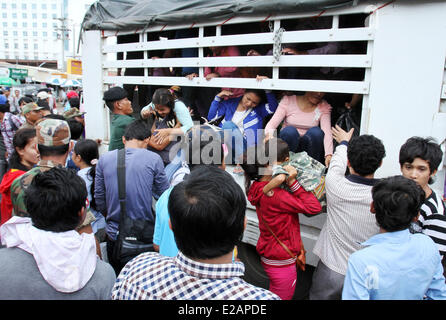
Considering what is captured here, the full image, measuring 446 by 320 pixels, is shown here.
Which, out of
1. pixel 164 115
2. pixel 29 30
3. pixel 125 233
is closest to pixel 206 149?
pixel 125 233

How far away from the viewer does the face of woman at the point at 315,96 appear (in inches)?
122

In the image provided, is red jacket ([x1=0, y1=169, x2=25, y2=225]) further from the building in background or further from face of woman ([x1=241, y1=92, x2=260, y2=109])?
the building in background

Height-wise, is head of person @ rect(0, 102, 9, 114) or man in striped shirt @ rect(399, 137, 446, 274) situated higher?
head of person @ rect(0, 102, 9, 114)

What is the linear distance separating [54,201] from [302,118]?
93.7 inches

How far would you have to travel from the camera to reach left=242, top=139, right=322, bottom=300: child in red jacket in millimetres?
2193

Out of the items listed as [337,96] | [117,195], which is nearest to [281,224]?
[117,195]

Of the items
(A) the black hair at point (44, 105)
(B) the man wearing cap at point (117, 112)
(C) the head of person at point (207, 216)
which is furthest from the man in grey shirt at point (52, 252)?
(A) the black hair at point (44, 105)

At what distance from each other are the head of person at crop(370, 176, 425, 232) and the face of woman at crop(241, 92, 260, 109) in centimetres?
215

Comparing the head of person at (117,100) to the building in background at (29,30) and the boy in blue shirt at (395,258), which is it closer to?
the boy in blue shirt at (395,258)

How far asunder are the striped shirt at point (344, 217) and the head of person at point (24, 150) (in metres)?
2.32

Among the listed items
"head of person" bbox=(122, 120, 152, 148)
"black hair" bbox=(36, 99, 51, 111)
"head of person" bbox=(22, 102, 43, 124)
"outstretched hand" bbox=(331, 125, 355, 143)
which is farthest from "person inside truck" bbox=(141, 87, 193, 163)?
"black hair" bbox=(36, 99, 51, 111)

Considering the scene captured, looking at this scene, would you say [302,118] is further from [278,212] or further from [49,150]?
[49,150]

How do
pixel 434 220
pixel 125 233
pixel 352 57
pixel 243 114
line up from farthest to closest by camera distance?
1. pixel 243 114
2. pixel 352 57
3. pixel 125 233
4. pixel 434 220

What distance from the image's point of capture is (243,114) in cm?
364
